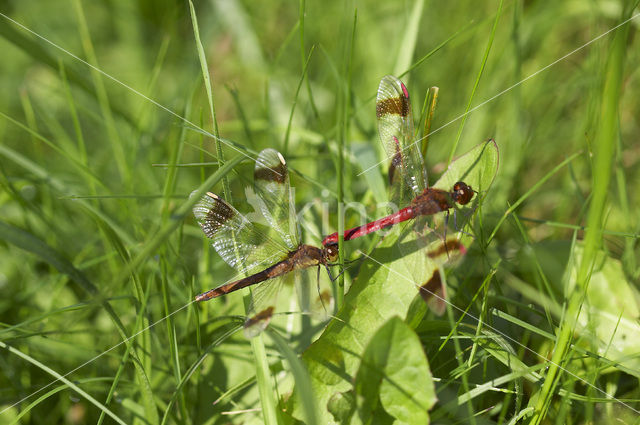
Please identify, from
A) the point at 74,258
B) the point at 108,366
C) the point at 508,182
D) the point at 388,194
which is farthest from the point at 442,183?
the point at 74,258

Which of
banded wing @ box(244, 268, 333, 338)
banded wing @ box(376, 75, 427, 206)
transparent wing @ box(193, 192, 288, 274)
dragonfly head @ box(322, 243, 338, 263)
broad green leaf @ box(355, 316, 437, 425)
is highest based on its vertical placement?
banded wing @ box(376, 75, 427, 206)

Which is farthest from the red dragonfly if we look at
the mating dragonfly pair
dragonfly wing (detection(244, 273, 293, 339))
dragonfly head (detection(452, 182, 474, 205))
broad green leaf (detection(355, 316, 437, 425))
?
broad green leaf (detection(355, 316, 437, 425))

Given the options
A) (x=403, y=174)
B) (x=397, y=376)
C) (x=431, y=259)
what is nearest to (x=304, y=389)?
(x=397, y=376)

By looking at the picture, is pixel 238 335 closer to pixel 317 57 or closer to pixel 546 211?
pixel 546 211

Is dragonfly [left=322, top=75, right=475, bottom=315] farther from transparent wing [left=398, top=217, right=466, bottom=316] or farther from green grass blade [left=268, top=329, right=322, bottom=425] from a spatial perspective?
green grass blade [left=268, top=329, right=322, bottom=425]

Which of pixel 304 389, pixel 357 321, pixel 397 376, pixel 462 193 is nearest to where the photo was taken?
pixel 304 389

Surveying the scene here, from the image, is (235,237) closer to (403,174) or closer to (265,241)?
(265,241)
